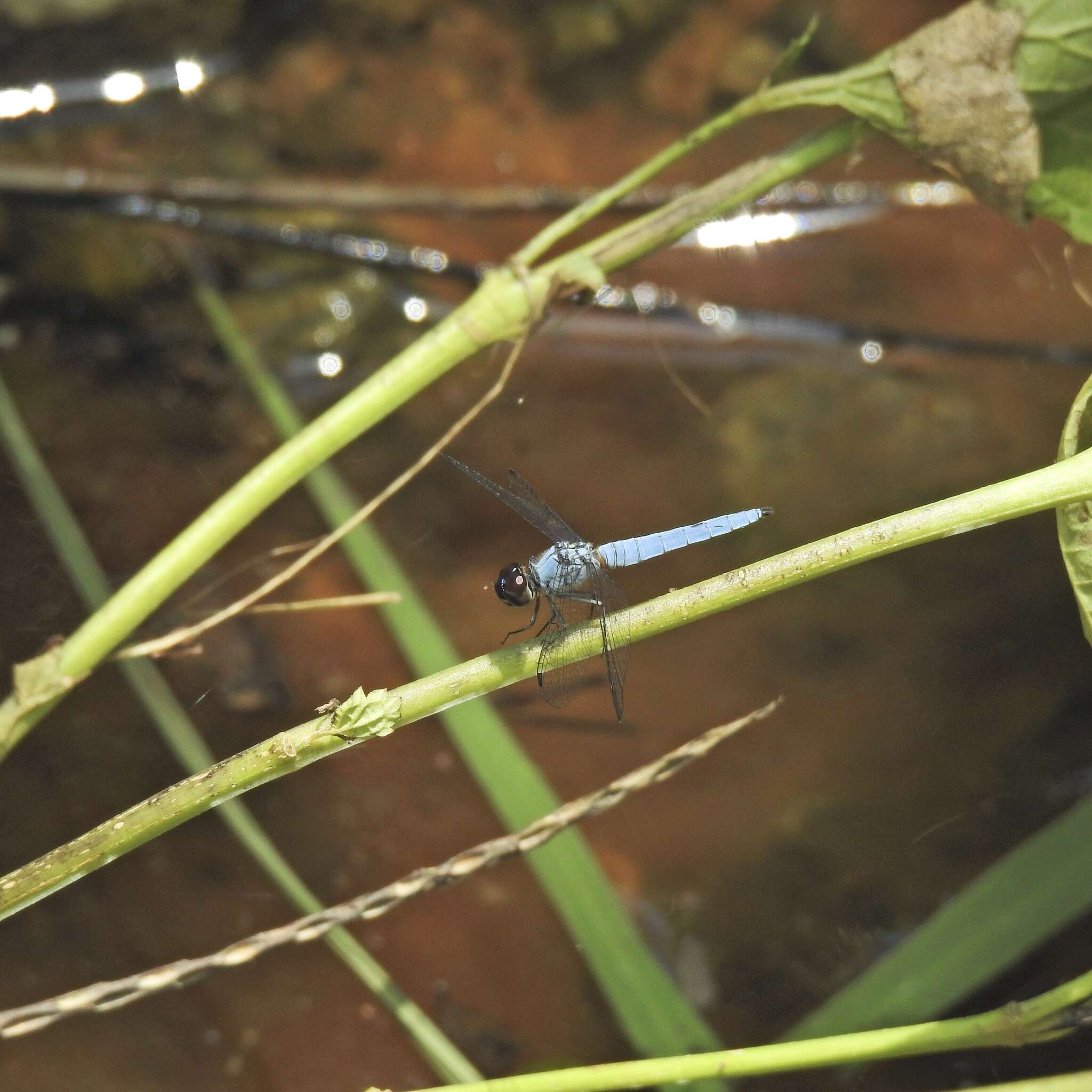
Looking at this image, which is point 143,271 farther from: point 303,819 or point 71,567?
point 303,819

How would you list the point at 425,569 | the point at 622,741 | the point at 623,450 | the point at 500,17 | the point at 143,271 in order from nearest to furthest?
the point at 622,741 → the point at 425,569 → the point at 623,450 → the point at 143,271 → the point at 500,17

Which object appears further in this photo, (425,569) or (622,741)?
(425,569)

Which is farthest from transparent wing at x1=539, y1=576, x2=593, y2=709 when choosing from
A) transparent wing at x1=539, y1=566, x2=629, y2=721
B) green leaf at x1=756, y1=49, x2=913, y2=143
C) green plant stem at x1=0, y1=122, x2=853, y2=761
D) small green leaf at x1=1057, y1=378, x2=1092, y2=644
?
green leaf at x1=756, y1=49, x2=913, y2=143

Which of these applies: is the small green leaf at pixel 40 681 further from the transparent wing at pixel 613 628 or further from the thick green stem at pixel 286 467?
the transparent wing at pixel 613 628

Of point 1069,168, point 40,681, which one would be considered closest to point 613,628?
point 40,681

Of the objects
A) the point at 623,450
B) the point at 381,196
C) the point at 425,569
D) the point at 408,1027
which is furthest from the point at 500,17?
the point at 408,1027

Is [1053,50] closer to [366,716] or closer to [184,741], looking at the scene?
[366,716]

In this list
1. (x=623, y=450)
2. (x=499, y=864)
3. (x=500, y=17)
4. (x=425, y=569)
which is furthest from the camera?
(x=500, y=17)
